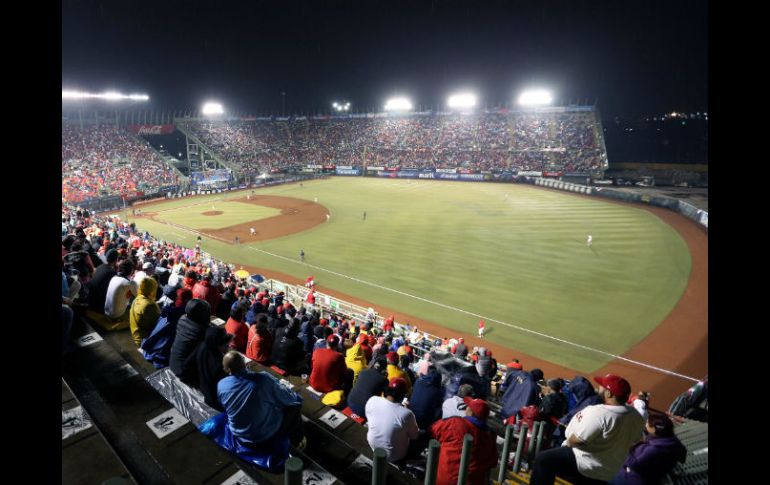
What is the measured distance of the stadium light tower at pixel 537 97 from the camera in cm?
8150

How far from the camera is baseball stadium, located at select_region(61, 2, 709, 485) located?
4293 mm

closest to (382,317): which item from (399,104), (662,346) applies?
(662,346)

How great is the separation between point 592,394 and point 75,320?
29.3ft

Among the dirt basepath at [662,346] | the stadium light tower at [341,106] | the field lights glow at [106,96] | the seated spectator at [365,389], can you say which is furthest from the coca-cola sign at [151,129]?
the seated spectator at [365,389]

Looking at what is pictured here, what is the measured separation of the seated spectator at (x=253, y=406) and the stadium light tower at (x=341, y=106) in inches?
4452

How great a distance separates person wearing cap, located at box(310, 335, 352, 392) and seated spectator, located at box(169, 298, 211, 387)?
2.18 meters

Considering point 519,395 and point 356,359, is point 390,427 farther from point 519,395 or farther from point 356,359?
point 519,395

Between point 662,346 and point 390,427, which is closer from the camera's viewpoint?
point 390,427

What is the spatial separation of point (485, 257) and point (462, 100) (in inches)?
2729

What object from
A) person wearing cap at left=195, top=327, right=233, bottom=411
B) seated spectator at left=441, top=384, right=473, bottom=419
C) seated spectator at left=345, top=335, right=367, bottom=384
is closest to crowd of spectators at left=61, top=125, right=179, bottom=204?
seated spectator at left=345, top=335, right=367, bottom=384

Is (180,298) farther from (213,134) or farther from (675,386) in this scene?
(213,134)

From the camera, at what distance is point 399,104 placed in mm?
97500

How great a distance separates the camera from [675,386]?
14273 millimetres
